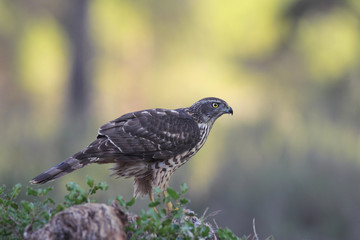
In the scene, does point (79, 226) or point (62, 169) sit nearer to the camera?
point (79, 226)

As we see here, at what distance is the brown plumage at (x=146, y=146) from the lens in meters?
4.77

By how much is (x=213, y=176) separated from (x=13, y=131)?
2.96 meters

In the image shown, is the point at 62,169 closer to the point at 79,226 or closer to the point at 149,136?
the point at 149,136

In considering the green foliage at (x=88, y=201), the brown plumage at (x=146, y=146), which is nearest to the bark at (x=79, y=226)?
the green foliage at (x=88, y=201)

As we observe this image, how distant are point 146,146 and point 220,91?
14162 mm

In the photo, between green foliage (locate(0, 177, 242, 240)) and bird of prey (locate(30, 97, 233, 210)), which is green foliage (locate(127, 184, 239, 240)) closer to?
green foliage (locate(0, 177, 242, 240))

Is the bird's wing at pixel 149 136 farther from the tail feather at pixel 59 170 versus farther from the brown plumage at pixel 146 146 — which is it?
the tail feather at pixel 59 170

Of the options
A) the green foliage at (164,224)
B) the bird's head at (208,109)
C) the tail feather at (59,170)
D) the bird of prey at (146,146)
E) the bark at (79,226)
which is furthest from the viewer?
the bird's head at (208,109)

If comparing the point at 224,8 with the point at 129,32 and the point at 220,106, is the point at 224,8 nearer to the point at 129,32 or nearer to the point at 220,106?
the point at 129,32

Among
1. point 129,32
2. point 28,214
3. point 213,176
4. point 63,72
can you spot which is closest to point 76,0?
point 63,72

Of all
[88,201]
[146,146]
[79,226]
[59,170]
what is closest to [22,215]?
[88,201]

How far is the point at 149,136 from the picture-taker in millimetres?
5031

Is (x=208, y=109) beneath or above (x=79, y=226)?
above

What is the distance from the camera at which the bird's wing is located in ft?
15.9
